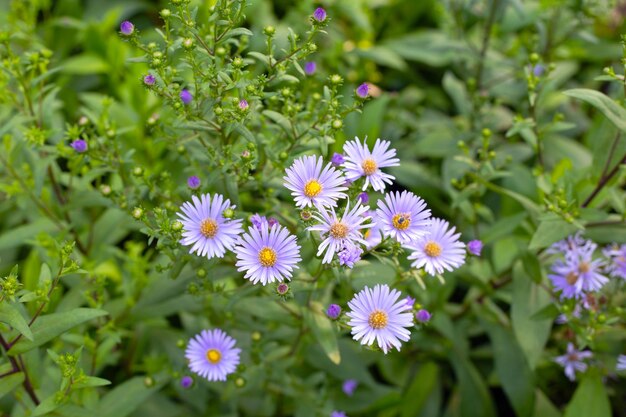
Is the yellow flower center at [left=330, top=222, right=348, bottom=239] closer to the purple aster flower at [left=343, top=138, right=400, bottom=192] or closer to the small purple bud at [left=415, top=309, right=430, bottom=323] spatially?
the purple aster flower at [left=343, top=138, right=400, bottom=192]

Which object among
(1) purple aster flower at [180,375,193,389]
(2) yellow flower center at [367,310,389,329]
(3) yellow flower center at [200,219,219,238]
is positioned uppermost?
(3) yellow flower center at [200,219,219,238]

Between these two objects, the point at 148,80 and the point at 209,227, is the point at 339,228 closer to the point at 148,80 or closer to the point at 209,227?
the point at 209,227

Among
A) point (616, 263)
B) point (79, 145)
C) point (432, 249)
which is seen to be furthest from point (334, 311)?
point (616, 263)

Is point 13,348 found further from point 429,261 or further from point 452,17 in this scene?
point 452,17

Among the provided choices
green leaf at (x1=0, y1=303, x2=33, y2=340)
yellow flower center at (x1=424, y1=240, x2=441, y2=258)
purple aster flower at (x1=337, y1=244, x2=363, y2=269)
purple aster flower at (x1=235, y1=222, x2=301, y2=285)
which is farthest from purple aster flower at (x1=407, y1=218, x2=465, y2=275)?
green leaf at (x1=0, y1=303, x2=33, y2=340)

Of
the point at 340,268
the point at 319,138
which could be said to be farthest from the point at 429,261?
the point at 319,138

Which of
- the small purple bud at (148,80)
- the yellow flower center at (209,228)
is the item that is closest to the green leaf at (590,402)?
the yellow flower center at (209,228)
